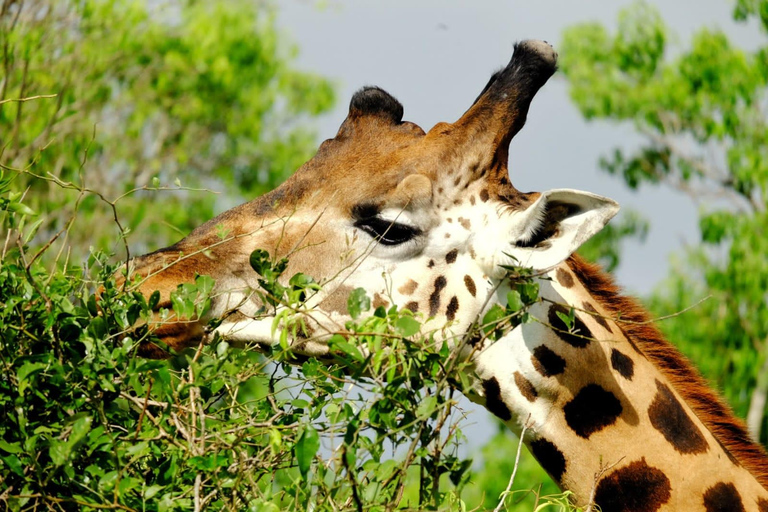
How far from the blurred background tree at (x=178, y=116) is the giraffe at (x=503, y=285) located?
4.59m

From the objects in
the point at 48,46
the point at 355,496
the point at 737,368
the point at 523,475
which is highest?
the point at 355,496

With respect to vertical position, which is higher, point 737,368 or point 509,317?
point 509,317

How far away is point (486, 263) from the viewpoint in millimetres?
3855

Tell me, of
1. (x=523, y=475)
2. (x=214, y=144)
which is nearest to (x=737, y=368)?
(x=523, y=475)

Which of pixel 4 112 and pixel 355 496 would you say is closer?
pixel 355 496

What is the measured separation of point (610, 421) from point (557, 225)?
0.73m

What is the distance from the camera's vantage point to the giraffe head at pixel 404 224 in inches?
146

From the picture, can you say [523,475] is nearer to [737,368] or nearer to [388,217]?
[737,368]

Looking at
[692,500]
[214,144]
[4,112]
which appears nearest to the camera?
[692,500]

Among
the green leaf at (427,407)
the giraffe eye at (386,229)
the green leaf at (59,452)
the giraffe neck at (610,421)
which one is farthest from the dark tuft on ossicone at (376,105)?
the green leaf at (59,452)

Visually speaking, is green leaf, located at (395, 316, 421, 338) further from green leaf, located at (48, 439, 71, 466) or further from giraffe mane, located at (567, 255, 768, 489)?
giraffe mane, located at (567, 255, 768, 489)

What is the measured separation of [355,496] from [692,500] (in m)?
1.58

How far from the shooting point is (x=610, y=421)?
3660mm

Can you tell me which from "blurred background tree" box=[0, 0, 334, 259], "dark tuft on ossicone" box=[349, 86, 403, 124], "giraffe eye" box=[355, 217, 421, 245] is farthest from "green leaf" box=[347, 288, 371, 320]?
"blurred background tree" box=[0, 0, 334, 259]
